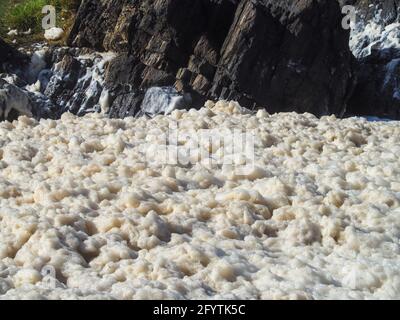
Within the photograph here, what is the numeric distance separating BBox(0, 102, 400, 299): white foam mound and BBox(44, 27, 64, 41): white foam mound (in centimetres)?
1872

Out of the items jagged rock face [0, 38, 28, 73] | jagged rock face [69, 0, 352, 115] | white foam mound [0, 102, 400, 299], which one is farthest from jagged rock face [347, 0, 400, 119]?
white foam mound [0, 102, 400, 299]

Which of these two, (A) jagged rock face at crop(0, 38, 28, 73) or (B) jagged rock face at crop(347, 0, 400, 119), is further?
(B) jagged rock face at crop(347, 0, 400, 119)

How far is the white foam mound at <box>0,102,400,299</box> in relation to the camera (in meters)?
4.00

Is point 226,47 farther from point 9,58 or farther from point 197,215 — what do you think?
point 197,215

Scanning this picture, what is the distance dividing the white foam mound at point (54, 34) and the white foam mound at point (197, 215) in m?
18.7

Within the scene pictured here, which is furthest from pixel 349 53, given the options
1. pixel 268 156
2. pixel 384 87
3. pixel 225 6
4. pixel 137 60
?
pixel 268 156

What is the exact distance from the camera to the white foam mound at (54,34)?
25172 mm

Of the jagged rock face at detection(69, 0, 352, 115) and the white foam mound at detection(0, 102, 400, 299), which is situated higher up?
the jagged rock face at detection(69, 0, 352, 115)

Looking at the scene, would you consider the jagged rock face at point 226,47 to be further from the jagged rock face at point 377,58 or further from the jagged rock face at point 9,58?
the jagged rock face at point 377,58

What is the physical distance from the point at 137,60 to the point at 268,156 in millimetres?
17405

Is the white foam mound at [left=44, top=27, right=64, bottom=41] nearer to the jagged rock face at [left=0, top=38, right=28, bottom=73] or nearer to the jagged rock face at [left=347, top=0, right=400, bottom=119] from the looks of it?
the jagged rock face at [left=0, top=38, right=28, bottom=73]

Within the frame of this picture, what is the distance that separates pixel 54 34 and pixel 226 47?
6974 millimetres

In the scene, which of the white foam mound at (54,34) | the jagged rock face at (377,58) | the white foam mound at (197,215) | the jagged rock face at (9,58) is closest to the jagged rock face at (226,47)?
the white foam mound at (54,34)
